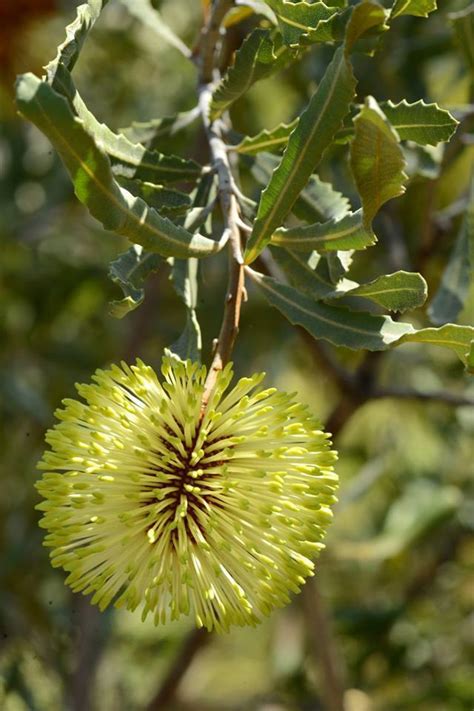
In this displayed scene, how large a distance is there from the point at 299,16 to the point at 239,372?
1.00m

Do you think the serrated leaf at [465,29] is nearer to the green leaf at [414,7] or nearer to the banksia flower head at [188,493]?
the green leaf at [414,7]

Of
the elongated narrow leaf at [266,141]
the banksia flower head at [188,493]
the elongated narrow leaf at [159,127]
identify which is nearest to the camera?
the banksia flower head at [188,493]

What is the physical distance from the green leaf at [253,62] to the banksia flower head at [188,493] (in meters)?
0.24

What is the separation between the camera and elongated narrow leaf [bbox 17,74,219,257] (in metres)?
0.52

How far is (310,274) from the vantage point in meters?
0.71

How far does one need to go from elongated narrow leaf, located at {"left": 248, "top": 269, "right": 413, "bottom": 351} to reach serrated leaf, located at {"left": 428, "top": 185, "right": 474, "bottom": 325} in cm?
23

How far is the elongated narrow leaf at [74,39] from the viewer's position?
22.9 inches

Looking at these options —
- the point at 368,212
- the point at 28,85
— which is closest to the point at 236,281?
the point at 368,212

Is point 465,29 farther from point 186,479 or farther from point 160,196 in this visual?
point 186,479

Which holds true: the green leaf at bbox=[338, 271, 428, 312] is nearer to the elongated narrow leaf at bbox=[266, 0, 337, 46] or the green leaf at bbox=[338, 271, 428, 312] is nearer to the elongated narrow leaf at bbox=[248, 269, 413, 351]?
the elongated narrow leaf at bbox=[248, 269, 413, 351]

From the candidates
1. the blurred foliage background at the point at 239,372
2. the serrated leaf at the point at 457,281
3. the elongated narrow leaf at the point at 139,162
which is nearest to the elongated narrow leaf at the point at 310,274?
the elongated narrow leaf at the point at 139,162

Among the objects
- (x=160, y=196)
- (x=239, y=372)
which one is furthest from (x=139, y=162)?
(x=239, y=372)

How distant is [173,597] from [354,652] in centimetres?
131

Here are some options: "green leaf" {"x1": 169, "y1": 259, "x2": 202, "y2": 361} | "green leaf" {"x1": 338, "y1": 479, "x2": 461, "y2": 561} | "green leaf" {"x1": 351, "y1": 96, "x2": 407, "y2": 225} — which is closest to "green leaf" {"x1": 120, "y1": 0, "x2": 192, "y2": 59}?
"green leaf" {"x1": 169, "y1": 259, "x2": 202, "y2": 361}
